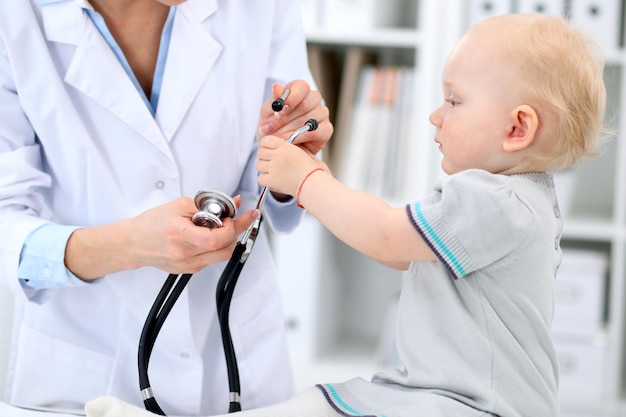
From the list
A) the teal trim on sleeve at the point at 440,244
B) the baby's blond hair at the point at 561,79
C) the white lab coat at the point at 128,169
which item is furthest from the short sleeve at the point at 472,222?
the white lab coat at the point at 128,169

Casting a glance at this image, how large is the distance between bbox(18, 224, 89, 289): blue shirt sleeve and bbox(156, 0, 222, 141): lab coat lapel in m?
0.22

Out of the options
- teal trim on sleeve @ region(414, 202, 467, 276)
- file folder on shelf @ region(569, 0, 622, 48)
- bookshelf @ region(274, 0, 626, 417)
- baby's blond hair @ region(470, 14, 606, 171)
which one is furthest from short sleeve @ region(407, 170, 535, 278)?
file folder on shelf @ region(569, 0, 622, 48)

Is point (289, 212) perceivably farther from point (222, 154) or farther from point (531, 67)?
point (531, 67)

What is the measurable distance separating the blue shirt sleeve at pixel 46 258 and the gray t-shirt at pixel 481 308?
39 cm

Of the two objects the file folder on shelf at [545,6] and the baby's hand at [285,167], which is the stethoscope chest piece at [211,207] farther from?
the file folder on shelf at [545,6]

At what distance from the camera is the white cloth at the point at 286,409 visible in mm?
956

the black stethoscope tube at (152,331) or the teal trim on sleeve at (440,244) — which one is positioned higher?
the teal trim on sleeve at (440,244)

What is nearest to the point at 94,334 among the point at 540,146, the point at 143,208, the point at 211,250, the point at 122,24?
the point at 143,208

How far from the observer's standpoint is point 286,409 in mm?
1018

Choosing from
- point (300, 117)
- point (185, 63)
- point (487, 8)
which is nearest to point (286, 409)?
point (300, 117)

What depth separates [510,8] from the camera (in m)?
2.35

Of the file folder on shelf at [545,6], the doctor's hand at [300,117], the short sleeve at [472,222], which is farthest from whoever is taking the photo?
the file folder on shelf at [545,6]

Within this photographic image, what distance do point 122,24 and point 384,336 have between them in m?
1.56

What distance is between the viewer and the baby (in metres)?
0.96
